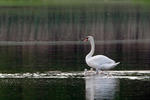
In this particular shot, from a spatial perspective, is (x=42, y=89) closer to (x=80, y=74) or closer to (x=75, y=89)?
(x=75, y=89)

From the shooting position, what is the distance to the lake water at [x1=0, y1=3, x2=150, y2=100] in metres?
24.5

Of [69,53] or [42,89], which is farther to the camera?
[69,53]

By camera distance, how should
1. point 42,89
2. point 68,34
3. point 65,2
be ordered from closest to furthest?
point 42,89 → point 68,34 → point 65,2

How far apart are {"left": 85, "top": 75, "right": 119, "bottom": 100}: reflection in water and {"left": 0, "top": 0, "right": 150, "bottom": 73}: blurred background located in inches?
157

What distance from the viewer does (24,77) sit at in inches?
1100

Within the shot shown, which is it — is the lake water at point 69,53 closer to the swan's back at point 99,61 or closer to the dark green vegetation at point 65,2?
the swan's back at point 99,61

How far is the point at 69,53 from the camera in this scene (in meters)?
41.7

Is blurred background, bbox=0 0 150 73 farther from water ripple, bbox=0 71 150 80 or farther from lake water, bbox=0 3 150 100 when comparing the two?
water ripple, bbox=0 71 150 80

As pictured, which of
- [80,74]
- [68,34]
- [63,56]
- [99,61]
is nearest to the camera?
[80,74]

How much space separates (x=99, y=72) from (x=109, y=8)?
6359 centimetres

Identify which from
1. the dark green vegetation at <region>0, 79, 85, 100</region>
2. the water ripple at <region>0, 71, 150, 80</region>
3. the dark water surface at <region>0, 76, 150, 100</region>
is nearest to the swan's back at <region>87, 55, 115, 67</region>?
the water ripple at <region>0, 71, 150, 80</region>

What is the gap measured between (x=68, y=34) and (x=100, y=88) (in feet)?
121

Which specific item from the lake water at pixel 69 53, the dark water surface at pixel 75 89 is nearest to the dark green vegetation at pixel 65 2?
the lake water at pixel 69 53

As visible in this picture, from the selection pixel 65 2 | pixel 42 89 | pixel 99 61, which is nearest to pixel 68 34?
pixel 99 61
